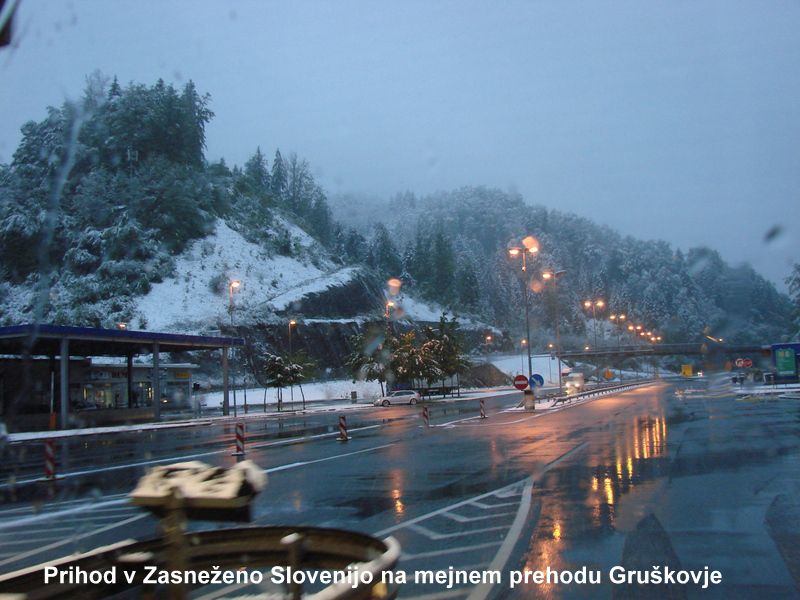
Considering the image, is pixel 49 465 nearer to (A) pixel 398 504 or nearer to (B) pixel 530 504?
(A) pixel 398 504

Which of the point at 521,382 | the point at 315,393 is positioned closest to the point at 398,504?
the point at 521,382

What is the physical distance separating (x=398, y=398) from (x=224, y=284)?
43.4 metres

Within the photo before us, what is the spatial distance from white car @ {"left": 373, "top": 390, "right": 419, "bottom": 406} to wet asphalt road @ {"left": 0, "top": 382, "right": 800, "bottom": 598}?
34126mm

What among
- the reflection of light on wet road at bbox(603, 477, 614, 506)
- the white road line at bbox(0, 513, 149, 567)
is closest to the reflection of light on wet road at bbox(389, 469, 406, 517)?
the reflection of light on wet road at bbox(603, 477, 614, 506)

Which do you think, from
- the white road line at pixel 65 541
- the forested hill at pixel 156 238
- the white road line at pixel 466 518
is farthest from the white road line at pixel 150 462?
the forested hill at pixel 156 238

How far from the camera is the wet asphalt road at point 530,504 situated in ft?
21.9

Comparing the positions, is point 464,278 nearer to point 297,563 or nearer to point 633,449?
point 633,449

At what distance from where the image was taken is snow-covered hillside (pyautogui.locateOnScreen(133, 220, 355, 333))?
82.8 m

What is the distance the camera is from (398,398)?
56312 mm

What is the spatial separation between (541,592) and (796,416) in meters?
24.4

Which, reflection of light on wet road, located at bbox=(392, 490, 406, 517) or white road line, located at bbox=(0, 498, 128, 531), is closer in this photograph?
reflection of light on wet road, located at bbox=(392, 490, 406, 517)

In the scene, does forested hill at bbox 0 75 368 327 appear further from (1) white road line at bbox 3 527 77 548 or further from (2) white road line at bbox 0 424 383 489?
(1) white road line at bbox 3 527 77 548

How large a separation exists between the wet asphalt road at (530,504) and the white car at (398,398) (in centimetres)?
3413

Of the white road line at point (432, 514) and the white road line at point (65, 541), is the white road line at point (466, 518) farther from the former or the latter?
the white road line at point (65, 541)
